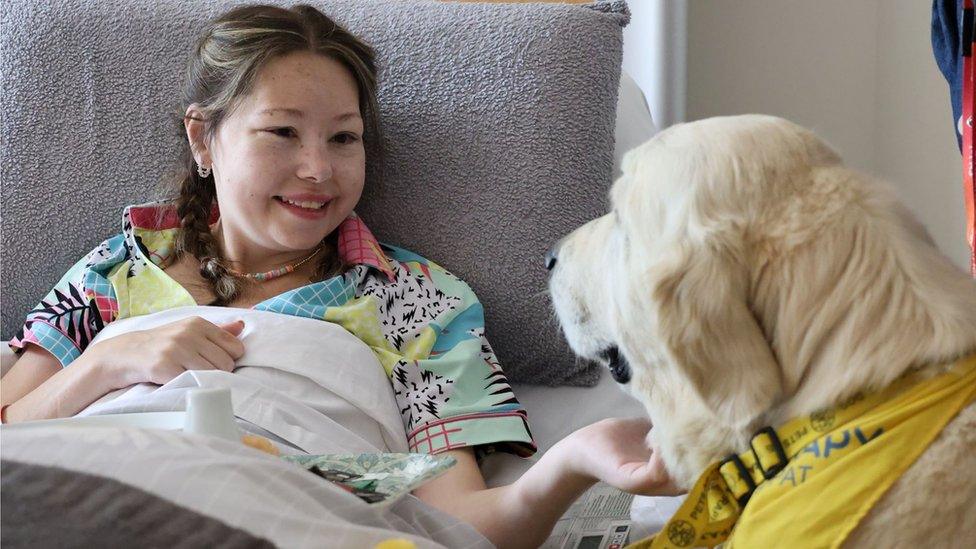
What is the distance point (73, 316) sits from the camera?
1.54 metres

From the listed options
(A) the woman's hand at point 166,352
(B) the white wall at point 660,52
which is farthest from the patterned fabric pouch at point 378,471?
(B) the white wall at point 660,52

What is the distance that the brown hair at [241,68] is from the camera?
1540mm

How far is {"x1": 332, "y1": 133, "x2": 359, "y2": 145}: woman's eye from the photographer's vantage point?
156 cm

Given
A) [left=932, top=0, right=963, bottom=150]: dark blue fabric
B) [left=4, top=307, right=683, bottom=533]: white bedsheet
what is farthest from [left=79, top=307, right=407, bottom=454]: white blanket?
[left=932, top=0, right=963, bottom=150]: dark blue fabric

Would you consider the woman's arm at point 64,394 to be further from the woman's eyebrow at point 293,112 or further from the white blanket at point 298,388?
the woman's eyebrow at point 293,112

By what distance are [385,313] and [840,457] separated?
0.83 m

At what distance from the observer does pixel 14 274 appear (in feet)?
5.71

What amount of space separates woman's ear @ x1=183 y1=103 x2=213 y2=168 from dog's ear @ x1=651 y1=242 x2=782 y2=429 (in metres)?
1.00

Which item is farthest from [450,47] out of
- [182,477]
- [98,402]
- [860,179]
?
[182,477]

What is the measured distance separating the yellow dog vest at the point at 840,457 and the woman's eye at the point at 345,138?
2.91 ft

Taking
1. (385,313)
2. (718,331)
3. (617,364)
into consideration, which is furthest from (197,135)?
(718,331)

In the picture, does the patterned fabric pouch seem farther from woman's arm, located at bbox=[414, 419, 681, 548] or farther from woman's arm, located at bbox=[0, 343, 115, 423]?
woman's arm, located at bbox=[0, 343, 115, 423]

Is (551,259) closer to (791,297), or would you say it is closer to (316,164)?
(791,297)

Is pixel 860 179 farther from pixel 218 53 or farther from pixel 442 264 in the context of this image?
pixel 218 53
